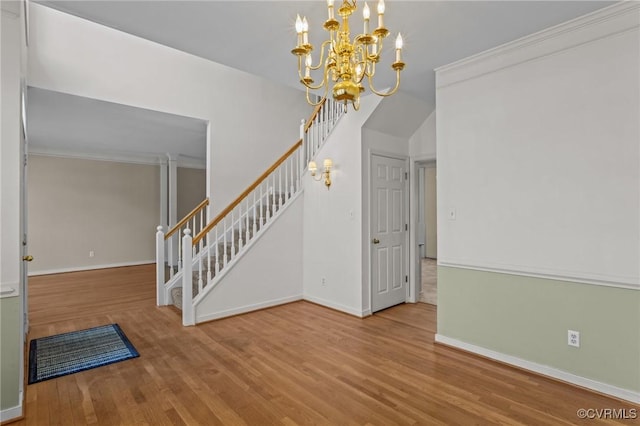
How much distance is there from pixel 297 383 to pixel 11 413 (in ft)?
6.15

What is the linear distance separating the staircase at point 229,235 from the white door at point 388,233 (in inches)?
41.4

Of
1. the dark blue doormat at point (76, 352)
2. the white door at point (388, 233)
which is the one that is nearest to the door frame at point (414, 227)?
the white door at point (388, 233)

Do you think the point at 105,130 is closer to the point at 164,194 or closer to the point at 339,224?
the point at 164,194

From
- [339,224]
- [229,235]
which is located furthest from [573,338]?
[229,235]

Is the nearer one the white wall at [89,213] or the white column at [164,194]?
the white wall at [89,213]

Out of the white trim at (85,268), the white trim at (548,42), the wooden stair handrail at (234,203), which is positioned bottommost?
the white trim at (85,268)

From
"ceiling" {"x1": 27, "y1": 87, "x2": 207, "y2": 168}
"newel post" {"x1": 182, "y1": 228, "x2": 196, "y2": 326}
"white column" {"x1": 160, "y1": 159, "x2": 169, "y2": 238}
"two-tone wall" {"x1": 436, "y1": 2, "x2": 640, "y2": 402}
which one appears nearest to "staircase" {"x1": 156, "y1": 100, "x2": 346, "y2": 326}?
"newel post" {"x1": 182, "y1": 228, "x2": 196, "y2": 326}

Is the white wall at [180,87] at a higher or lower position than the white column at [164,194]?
higher

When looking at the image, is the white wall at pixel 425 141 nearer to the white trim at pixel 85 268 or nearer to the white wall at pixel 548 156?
the white wall at pixel 548 156

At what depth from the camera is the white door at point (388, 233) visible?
4359mm

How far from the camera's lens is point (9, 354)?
6.91 ft

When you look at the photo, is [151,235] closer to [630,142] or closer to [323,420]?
[323,420]

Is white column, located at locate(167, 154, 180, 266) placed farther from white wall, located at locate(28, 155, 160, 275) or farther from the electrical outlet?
the electrical outlet

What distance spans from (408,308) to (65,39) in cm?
564
